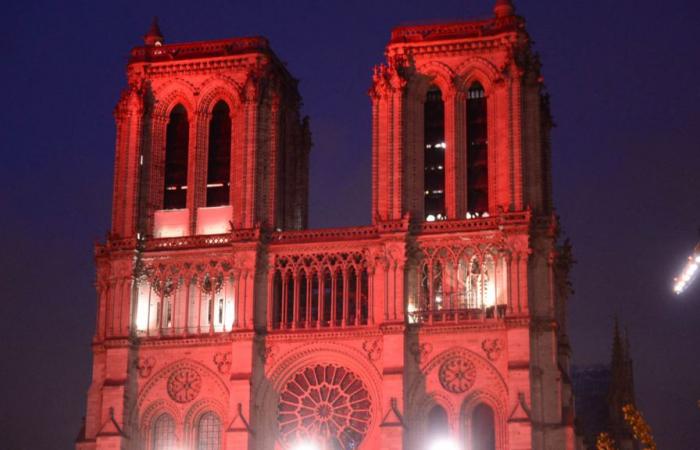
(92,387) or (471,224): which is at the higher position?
(471,224)

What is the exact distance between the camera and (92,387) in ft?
249

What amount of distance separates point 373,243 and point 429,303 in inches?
161

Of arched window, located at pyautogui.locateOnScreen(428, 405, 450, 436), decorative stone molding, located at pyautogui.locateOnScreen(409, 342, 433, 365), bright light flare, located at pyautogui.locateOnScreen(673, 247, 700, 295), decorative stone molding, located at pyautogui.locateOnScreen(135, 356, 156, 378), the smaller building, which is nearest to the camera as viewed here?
bright light flare, located at pyautogui.locateOnScreen(673, 247, 700, 295)

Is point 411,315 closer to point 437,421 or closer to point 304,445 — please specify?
point 437,421

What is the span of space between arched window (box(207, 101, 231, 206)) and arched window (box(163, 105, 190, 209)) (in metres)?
1.40

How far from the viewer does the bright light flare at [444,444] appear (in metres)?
70.4

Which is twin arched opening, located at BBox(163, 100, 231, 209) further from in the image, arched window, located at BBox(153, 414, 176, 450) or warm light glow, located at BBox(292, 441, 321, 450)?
warm light glow, located at BBox(292, 441, 321, 450)

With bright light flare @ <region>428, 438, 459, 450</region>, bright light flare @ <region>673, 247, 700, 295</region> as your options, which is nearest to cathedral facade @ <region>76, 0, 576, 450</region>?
bright light flare @ <region>428, 438, 459, 450</region>

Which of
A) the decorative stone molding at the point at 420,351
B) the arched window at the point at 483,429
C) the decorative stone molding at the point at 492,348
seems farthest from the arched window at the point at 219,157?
the arched window at the point at 483,429

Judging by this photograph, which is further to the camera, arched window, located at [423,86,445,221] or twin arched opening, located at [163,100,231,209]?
twin arched opening, located at [163,100,231,209]

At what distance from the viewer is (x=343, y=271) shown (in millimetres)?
73562

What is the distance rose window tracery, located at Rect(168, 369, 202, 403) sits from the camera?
2921 inches

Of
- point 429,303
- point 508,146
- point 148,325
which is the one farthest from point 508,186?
point 148,325

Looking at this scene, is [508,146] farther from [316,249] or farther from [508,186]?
[316,249]
